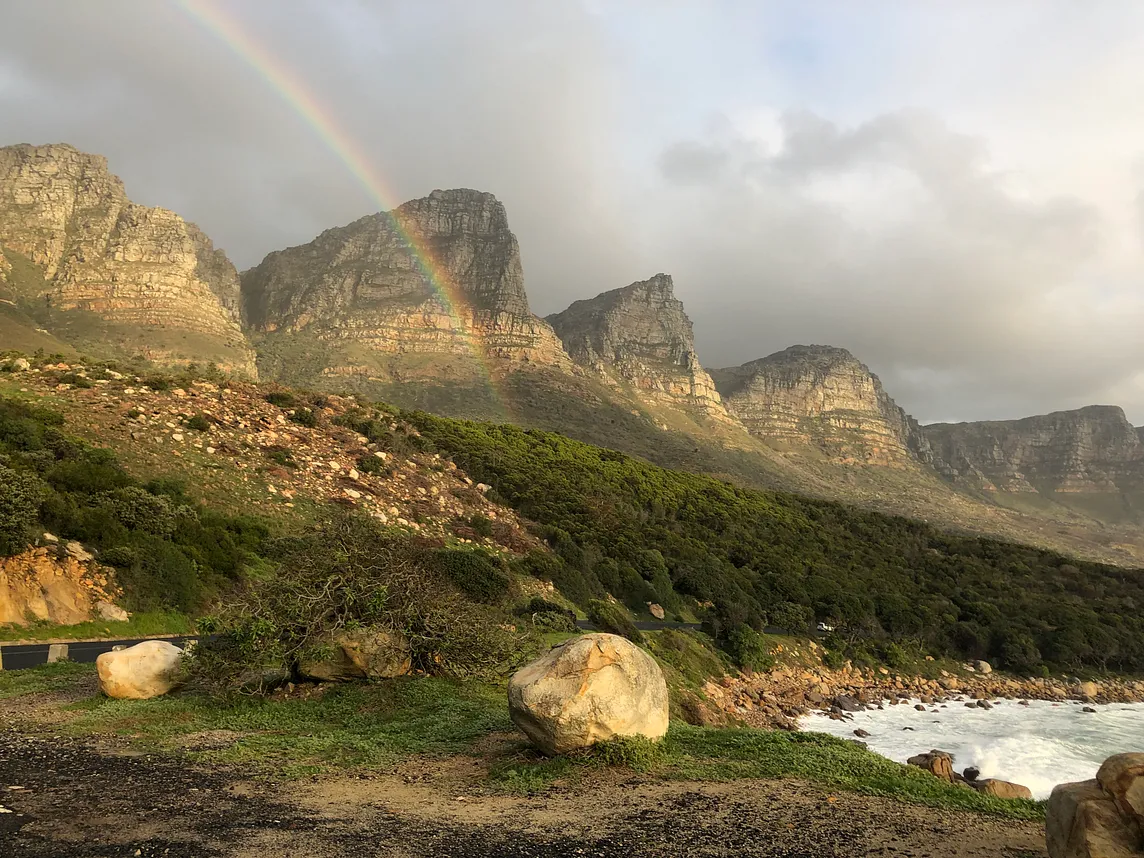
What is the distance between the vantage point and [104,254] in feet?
463

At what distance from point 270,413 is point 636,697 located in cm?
3419

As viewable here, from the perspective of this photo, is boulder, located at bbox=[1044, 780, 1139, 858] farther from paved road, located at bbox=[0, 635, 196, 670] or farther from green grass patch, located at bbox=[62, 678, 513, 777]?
paved road, located at bbox=[0, 635, 196, 670]

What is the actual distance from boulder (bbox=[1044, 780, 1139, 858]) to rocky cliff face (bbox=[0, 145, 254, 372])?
132595mm

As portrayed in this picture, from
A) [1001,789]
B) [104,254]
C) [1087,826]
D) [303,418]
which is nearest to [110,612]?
[303,418]

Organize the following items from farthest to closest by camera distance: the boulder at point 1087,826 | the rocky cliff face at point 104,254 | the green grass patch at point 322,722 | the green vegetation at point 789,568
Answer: the rocky cliff face at point 104,254 → the green vegetation at point 789,568 → the green grass patch at point 322,722 → the boulder at point 1087,826

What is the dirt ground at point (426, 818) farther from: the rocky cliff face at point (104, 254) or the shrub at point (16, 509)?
the rocky cliff face at point (104, 254)

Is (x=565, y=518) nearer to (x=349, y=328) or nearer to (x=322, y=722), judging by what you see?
(x=322, y=722)

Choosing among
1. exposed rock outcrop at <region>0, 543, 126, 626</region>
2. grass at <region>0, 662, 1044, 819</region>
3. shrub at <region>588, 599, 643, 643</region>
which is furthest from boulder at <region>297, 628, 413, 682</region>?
shrub at <region>588, 599, 643, 643</region>

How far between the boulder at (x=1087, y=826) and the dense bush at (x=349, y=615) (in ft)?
35.2

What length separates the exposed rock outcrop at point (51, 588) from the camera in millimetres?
17094

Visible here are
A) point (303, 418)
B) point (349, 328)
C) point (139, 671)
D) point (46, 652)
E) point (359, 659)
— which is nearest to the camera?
point (139, 671)

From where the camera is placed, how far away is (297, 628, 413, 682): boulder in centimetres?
1305

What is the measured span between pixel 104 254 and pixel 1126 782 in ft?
595

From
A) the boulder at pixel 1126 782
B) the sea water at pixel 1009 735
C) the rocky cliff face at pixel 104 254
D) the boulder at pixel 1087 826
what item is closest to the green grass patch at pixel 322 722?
the boulder at pixel 1087 826
